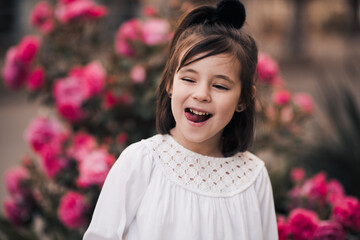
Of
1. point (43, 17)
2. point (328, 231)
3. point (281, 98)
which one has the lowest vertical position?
point (328, 231)

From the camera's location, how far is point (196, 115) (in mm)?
1431

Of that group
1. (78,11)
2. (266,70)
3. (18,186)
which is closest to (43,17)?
(78,11)

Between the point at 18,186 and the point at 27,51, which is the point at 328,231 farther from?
the point at 27,51

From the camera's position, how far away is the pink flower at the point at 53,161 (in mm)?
2363

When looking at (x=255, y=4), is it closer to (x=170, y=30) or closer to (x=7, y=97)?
(x=7, y=97)

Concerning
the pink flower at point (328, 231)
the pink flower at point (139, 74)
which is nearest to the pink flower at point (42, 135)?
the pink flower at point (139, 74)

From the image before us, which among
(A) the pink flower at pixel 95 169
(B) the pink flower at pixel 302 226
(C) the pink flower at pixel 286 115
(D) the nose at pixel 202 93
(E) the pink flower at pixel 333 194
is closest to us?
(D) the nose at pixel 202 93

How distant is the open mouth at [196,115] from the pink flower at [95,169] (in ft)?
2.40

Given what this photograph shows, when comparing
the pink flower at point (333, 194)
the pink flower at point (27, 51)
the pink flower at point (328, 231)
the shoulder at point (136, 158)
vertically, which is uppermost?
the pink flower at point (27, 51)

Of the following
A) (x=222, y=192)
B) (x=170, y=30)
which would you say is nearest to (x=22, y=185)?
(x=170, y=30)

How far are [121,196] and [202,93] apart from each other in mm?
431

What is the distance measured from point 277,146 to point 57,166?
1.35m

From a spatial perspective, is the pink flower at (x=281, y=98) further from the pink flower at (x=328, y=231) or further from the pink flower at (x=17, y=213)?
the pink flower at (x=17, y=213)

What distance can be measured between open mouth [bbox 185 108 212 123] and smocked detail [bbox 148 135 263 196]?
0.47 ft
